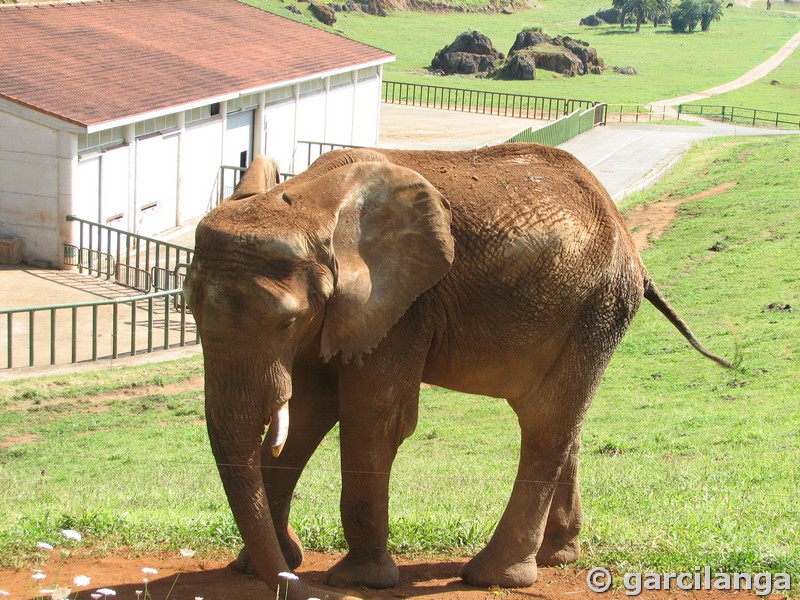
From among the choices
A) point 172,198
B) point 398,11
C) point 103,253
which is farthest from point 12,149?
point 398,11

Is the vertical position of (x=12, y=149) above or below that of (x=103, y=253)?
above

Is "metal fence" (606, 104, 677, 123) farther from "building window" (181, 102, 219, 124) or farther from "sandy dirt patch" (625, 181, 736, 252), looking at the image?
"building window" (181, 102, 219, 124)

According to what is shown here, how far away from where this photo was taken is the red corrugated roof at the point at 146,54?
26.5m

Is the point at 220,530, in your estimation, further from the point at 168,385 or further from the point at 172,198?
the point at 172,198

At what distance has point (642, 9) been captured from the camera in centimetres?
11456

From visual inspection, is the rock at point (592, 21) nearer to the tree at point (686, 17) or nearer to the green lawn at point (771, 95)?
the tree at point (686, 17)

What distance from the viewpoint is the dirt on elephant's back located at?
6887mm

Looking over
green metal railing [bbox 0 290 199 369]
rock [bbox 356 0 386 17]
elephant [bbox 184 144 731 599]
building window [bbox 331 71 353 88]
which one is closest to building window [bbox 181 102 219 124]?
building window [bbox 331 71 353 88]

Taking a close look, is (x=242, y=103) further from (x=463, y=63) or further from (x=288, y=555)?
(x=463, y=63)

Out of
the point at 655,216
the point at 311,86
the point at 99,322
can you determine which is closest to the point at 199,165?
the point at 311,86

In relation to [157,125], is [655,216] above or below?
below

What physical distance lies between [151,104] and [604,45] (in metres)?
78.3

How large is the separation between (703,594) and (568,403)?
1396 millimetres

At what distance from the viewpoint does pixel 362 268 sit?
258 inches
